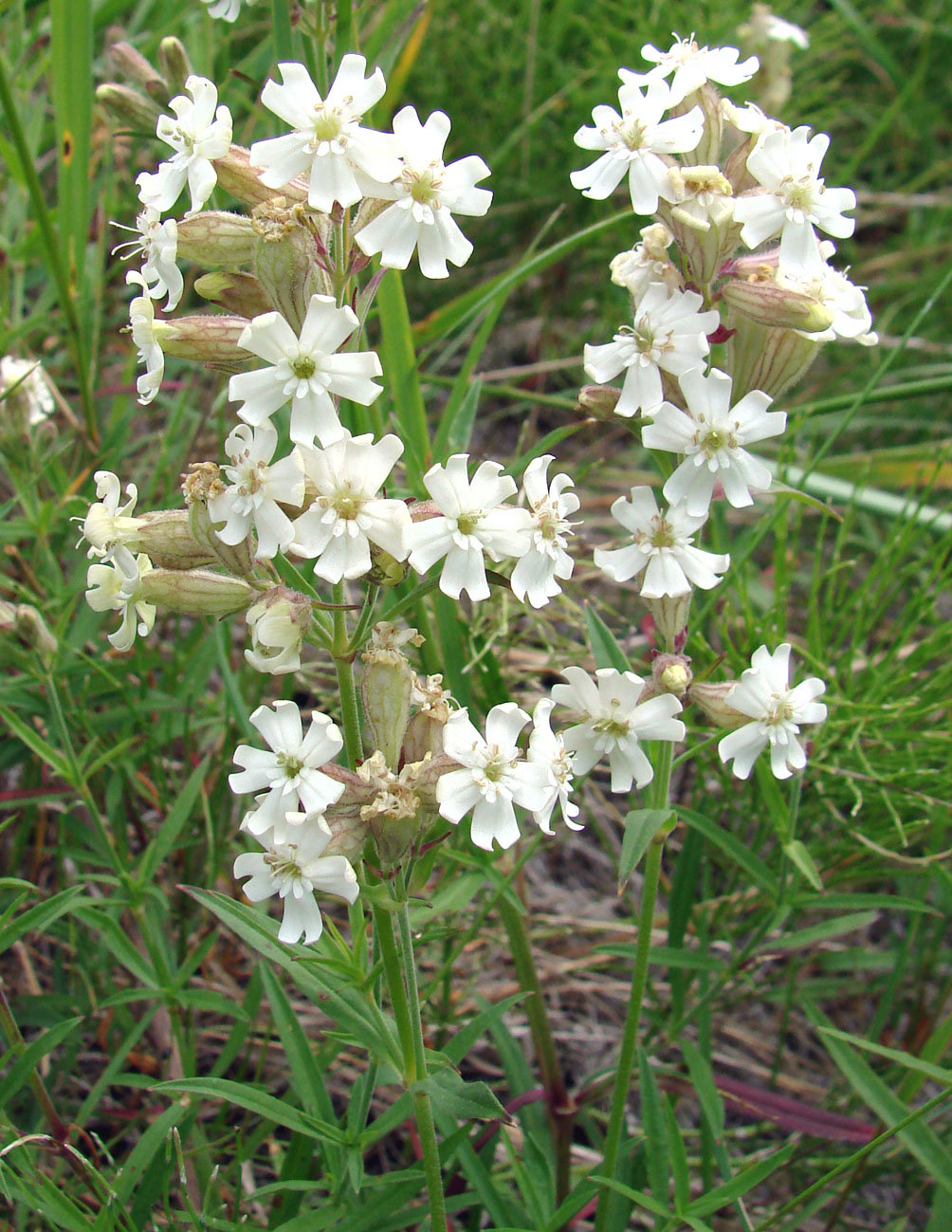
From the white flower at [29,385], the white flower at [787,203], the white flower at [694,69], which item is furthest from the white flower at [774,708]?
the white flower at [29,385]

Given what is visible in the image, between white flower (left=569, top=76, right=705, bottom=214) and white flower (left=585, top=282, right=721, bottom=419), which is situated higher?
white flower (left=569, top=76, right=705, bottom=214)

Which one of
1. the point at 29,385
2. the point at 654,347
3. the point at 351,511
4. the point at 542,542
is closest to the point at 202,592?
the point at 351,511

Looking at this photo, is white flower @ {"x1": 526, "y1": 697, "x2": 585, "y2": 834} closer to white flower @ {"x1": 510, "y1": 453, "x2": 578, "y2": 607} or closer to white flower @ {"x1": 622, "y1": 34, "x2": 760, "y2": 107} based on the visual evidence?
white flower @ {"x1": 510, "y1": 453, "x2": 578, "y2": 607}

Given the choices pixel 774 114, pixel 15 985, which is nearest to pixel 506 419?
pixel 774 114

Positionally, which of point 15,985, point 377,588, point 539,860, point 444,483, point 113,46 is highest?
point 113,46

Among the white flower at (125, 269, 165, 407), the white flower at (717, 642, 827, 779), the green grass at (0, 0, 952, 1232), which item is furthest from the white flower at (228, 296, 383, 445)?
the white flower at (717, 642, 827, 779)

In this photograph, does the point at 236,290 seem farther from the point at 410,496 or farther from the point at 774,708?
the point at 774,708

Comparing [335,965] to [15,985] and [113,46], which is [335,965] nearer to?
[15,985]
